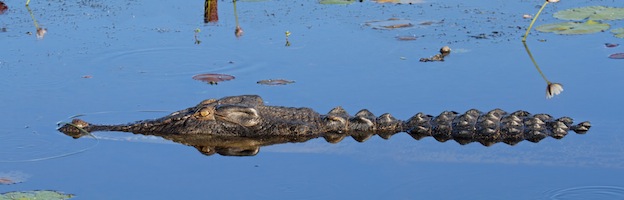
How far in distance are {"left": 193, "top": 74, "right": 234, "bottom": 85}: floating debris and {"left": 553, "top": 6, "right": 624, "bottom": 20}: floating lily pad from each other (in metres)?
3.44

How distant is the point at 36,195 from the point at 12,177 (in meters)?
0.60

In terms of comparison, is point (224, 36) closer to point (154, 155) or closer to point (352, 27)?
point (352, 27)

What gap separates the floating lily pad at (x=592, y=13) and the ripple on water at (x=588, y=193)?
449 centimetres

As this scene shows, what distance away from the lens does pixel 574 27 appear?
1099 cm

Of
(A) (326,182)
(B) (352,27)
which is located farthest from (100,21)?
(A) (326,182)

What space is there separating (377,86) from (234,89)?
1.08 m

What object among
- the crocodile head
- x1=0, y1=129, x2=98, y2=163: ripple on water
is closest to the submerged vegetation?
the crocodile head

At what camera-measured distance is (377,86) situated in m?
9.34

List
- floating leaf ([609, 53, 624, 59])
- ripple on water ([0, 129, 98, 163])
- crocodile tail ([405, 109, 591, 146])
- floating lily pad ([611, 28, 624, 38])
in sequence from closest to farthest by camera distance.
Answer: ripple on water ([0, 129, 98, 163])
crocodile tail ([405, 109, 591, 146])
floating leaf ([609, 53, 624, 59])
floating lily pad ([611, 28, 624, 38])

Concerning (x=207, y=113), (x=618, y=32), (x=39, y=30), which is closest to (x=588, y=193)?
(x=207, y=113)

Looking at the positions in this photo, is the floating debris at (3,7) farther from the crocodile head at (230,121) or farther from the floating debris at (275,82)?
the crocodile head at (230,121)

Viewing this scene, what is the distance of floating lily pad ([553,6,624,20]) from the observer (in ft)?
36.9

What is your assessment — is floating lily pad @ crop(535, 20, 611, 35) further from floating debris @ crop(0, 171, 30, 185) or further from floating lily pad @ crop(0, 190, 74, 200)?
floating lily pad @ crop(0, 190, 74, 200)

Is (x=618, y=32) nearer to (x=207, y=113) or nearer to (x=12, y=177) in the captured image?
(x=207, y=113)
